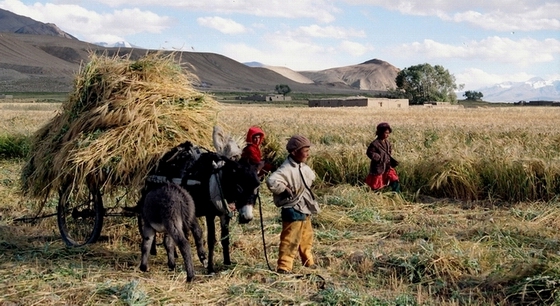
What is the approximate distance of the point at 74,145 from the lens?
800cm

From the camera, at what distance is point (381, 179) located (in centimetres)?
1207

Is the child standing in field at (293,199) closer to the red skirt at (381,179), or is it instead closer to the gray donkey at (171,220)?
the gray donkey at (171,220)

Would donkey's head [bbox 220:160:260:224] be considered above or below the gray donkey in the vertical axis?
above

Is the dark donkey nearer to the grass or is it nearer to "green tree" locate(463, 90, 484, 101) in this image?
the grass

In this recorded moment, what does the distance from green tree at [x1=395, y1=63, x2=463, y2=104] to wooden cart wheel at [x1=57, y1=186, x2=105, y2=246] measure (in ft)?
275

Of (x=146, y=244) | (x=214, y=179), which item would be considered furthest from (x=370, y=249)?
(x=146, y=244)

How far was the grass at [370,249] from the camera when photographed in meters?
6.18

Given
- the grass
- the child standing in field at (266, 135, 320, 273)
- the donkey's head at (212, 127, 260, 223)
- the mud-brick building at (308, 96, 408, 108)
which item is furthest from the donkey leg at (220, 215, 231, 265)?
the mud-brick building at (308, 96, 408, 108)

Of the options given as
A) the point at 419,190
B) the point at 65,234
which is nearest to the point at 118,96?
the point at 65,234

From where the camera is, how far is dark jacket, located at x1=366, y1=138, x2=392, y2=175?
466 inches

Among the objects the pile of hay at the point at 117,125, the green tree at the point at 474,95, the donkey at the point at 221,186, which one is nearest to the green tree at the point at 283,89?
the green tree at the point at 474,95

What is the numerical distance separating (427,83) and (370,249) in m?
87.5

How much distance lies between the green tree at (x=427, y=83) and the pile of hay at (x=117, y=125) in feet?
277

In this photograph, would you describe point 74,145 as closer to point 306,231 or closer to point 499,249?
point 306,231
